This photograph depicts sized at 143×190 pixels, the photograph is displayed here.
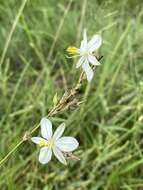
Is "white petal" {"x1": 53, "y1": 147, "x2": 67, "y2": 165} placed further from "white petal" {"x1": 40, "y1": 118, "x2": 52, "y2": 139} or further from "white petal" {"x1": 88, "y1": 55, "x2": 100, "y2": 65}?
"white petal" {"x1": 88, "y1": 55, "x2": 100, "y2": 65}

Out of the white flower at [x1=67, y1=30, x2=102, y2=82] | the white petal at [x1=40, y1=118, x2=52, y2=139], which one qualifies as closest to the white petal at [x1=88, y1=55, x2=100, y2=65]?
the white flower at [x1=67, y1=30, x2=102, y2=82]

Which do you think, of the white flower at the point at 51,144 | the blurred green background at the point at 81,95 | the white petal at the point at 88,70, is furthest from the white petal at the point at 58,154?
the blurred green background at the point at 81,95

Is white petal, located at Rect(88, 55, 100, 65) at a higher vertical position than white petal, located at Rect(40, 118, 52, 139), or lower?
higher

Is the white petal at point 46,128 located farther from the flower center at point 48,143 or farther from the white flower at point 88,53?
the white flower at point 88,53

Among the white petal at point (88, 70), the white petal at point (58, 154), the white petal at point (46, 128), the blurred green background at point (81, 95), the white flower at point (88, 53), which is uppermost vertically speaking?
the blurred green background at point (81, 95)

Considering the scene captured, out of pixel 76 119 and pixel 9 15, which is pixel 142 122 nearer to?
pixel 76 119

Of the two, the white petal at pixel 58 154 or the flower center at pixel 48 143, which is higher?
the flower center at pixel 48 143

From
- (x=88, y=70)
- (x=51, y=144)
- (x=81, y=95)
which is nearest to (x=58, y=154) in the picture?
(x=51, y=144)

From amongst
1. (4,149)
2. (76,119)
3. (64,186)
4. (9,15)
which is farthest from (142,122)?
(9,15)

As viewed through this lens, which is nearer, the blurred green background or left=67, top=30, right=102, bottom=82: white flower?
left=67, top=30, right=102, bottom=82: white flower
